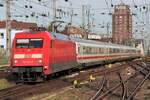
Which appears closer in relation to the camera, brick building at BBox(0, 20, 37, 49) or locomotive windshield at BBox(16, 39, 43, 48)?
locomotive windshield at BBox(16, 39, 43, 48)

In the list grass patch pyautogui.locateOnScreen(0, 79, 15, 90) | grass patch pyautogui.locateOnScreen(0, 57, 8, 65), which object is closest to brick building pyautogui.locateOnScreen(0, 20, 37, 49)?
grass patch pyautogui.locateOnScreen(0, 57, 8, 65)

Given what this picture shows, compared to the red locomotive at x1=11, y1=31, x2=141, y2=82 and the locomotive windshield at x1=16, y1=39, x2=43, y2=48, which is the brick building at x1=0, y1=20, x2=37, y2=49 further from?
the locomotive windshield at x1=16, y1=39, x2=43, y2=48

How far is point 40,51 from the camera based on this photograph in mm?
24172

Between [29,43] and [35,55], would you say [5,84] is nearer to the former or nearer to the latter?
[35,55]

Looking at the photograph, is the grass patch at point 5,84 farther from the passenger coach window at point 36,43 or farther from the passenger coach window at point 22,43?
the passenger coach window at point 36,43

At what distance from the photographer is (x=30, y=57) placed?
944 inches

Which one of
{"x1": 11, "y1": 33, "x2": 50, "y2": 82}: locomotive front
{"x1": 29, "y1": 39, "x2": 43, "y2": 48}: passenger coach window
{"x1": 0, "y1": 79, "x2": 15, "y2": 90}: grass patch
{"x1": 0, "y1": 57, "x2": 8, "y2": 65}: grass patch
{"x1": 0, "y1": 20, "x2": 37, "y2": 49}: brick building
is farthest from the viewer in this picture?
{"x1": 0, "y1": 20, "x2": 37, "y2": 49}: brick building

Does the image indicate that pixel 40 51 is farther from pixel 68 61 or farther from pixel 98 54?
pixel 98 54

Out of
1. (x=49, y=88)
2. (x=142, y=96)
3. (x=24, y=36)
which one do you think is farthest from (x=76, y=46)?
(x=142, y=96)

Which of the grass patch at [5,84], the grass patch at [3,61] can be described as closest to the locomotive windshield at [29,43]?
the grass patch at [5,84]

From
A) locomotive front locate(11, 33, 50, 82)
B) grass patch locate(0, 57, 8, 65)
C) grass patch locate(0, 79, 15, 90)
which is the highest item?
locomotive front locate(11, 33, 50, 82)

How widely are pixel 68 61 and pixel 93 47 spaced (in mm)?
15340

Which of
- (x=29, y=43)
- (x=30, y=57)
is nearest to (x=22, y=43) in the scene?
(x=29, y=43)

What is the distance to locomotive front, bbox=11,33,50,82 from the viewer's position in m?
23.8
